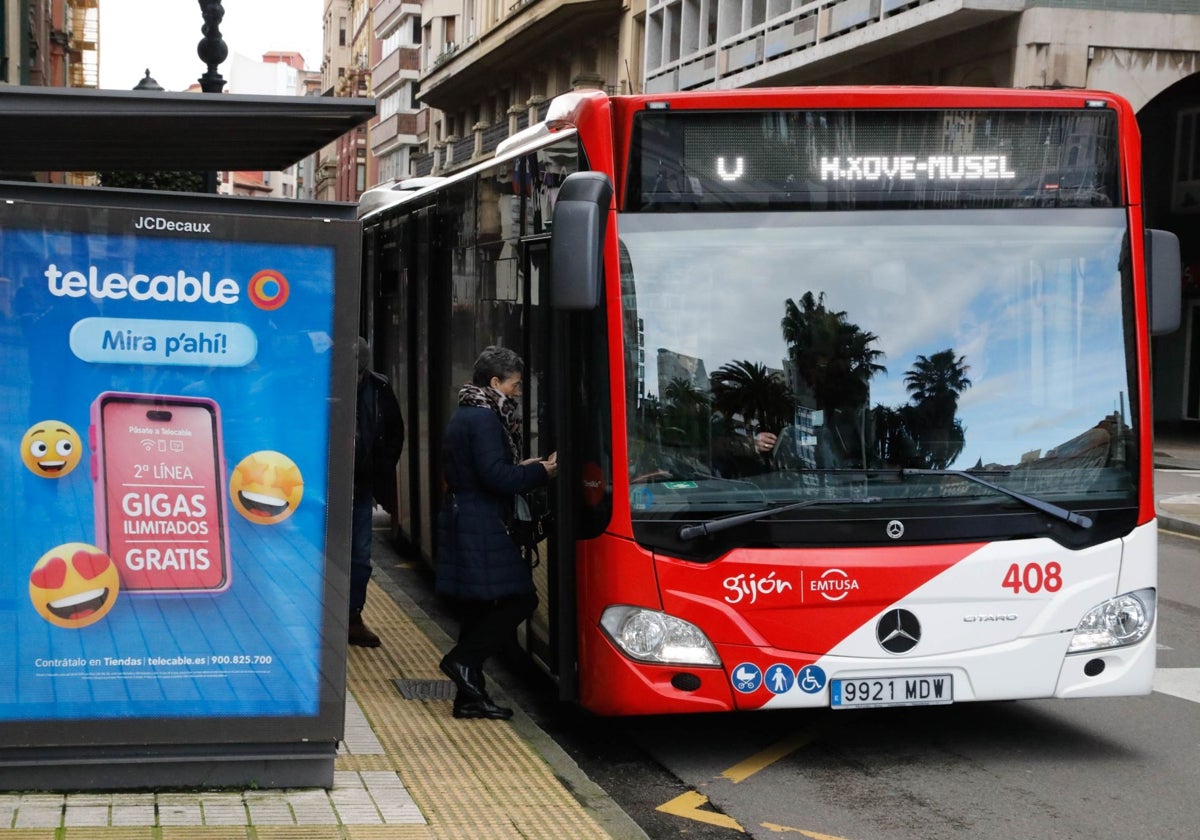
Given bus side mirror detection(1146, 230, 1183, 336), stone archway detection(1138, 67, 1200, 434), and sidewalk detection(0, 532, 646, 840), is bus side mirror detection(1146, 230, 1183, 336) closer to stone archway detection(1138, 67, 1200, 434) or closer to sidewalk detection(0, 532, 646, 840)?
sidewalk detection(0, 532, 646, 840)

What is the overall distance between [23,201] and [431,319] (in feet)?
18.7

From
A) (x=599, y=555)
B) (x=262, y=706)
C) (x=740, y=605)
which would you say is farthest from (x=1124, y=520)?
(x=262, y=706)

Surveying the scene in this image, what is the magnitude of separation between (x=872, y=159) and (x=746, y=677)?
7.24 ft

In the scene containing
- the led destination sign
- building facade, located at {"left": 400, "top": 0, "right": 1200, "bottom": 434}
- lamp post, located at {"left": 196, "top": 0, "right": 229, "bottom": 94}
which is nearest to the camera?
the led destination sign

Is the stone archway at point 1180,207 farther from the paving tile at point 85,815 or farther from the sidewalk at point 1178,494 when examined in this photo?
the paving tile at point 85,815

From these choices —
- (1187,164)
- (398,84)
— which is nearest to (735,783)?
(1187,164)

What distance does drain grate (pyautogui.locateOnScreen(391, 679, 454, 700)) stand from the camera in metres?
7.98

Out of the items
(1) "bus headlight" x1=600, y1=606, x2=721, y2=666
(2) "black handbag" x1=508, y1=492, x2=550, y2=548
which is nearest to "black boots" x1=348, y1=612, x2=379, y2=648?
(2) "black handbag" x1=508, y1=492, x2=550, y2=548

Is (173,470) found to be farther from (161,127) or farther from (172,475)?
(161,127)

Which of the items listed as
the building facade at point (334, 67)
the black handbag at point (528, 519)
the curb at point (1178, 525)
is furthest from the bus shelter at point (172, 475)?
the building facade at point (334, 67)

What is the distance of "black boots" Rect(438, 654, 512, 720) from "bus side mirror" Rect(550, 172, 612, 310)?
2.00 meters

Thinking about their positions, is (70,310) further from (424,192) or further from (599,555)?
(424,192)

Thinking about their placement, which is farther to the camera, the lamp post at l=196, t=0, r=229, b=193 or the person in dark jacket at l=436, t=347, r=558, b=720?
the lamp post at l=196, t=0, r=229, b=193

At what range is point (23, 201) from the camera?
5.36 meters
